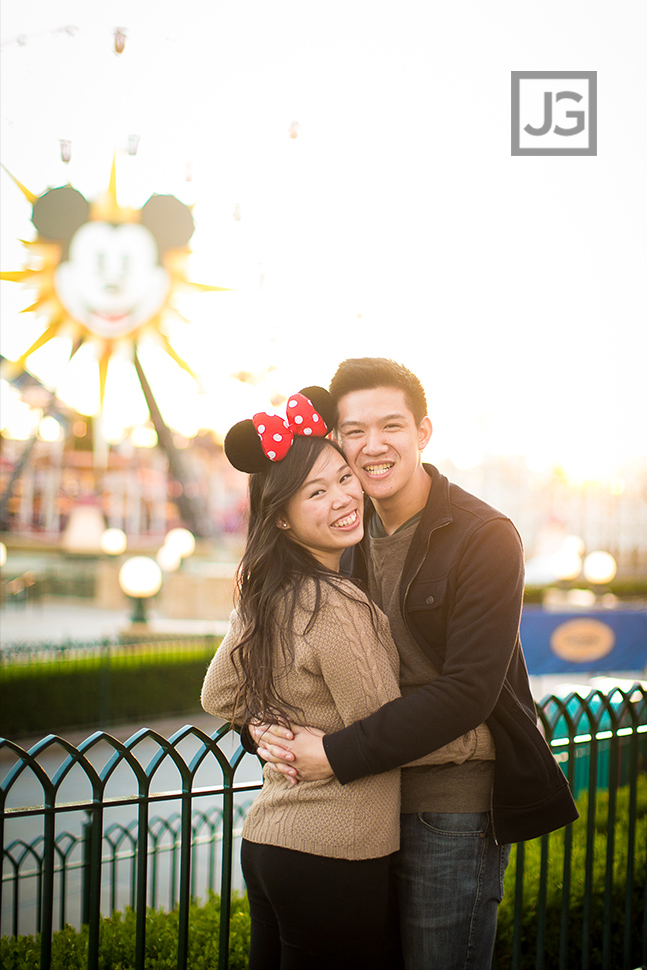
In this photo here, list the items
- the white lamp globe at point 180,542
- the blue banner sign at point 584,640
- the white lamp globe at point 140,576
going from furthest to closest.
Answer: the white lamp globe at point 180,542 < the blue banner sign at point 584,640 < the white lamp globe at point 140,576

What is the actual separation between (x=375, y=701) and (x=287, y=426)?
27.6 inches

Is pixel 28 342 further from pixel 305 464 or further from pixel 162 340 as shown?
pixel 305 464

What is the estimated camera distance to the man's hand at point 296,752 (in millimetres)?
1890

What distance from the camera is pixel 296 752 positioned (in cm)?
190

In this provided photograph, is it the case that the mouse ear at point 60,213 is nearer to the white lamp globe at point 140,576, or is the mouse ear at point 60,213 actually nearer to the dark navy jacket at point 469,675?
the white lamp globe at point 140,576

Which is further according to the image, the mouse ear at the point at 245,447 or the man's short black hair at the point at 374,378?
the man's short black hair at the point at 374,378

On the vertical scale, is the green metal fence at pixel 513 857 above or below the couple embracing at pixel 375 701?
below

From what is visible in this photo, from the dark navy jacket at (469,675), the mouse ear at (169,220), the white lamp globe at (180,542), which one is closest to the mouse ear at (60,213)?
the mouse ear at (169,220)

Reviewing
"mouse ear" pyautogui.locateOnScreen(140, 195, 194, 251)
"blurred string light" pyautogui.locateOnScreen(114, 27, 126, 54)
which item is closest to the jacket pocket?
"blurred string light" pyautogui.locateOnScreen(114, 27, 126, 54)

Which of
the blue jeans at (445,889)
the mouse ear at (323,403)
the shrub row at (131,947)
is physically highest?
the mouse ear at (323,403)

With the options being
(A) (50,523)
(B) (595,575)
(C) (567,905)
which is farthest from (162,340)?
(A) (50,523)

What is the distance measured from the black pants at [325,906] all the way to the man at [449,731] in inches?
6.9

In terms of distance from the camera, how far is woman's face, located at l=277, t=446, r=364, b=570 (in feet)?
6.89

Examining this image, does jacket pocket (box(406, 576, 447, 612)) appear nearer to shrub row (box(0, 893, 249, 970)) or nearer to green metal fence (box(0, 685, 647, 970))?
green metal fence (box(0, 685, 647, 970))
